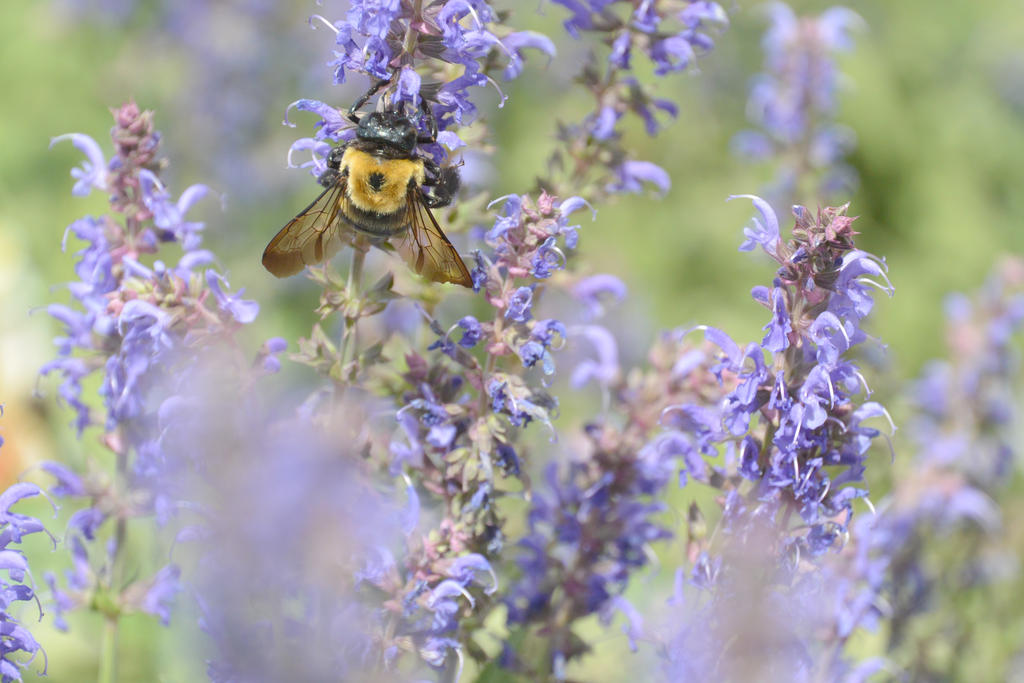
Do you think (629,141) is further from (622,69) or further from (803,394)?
(803,394)

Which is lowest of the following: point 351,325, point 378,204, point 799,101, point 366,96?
point 351,325

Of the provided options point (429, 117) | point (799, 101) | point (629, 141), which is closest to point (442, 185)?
point (429, 117)

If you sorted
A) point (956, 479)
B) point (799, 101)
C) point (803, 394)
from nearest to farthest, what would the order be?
point (803, 394) → point (956, 479) → point (799, 101)

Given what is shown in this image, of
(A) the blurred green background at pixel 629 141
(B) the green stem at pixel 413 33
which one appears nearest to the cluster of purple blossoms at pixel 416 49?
(B) the green stem at pixel 413 33

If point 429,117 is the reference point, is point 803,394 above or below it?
below

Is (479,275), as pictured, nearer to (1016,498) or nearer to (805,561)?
(805,561)

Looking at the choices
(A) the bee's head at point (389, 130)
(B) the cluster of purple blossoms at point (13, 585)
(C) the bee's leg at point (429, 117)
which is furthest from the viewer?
(A) the bee's head at point (389, 130)

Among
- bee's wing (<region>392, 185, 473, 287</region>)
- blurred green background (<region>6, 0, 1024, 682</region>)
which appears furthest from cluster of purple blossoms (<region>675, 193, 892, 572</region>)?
blurred green background (<region>6, 0, 1024, 682</region>)

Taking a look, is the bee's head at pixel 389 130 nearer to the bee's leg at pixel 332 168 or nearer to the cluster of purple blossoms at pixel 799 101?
the bee's leg at pixel 332 168
